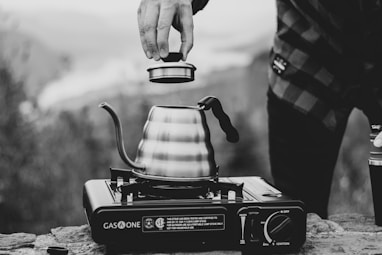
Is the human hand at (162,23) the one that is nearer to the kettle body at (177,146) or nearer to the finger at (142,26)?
the finger at (142,26)

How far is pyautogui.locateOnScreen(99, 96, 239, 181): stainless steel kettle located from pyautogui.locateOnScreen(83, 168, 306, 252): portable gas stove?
0.03 m

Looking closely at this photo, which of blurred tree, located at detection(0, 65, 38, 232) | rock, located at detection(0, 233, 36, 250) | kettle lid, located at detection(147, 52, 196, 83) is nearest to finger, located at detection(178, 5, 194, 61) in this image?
kettle lid, located at detection(147, 52, 196, 83)

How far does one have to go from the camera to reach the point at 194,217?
1339mm

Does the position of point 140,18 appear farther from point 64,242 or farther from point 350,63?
point 350,63

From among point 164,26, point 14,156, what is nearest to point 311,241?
point 164,26

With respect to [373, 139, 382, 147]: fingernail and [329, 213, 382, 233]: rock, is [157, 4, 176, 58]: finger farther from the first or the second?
[329, 213, 382, 233]: rock

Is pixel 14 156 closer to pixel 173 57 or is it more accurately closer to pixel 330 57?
pixel 330 57

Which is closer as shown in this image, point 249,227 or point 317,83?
point 249,227

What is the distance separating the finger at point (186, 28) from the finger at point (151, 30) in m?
0.07

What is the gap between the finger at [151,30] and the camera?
59.9 inches

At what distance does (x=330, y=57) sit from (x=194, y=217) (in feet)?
3.17

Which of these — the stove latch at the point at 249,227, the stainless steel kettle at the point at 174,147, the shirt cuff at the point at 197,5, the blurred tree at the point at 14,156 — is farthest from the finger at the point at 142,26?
the blurred tree at the point at 14,156

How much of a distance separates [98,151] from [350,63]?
2074 millimetres

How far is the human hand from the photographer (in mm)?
1518
